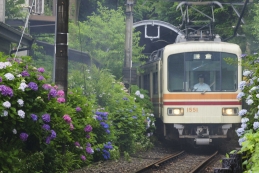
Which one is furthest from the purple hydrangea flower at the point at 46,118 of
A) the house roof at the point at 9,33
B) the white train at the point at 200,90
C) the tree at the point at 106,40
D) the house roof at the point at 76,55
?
the tree at the point at 106,40

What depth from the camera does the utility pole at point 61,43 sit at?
11.5 m

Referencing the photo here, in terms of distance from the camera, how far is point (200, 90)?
693 inches

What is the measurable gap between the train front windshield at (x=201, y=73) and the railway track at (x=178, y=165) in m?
1.84

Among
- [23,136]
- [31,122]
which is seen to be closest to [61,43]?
[31,122]

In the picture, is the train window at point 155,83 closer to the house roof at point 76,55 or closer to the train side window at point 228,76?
the train side window at point 228,76

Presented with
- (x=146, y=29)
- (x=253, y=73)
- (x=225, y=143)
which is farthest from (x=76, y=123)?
(x=146, y=29)

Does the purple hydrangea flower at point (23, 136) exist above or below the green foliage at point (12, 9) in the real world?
below

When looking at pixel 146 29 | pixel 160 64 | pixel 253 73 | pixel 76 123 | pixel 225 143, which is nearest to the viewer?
pixel 253 73

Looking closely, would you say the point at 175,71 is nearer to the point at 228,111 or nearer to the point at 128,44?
the point at 228,111

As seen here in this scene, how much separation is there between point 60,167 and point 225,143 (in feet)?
33.9

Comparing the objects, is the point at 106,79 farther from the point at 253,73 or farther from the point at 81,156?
the point at 253,73

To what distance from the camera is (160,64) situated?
1859 cm

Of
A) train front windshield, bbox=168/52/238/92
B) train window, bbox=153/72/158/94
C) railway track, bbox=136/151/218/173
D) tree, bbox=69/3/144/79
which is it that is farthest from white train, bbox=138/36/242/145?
tree, bbox=69/3/144/79

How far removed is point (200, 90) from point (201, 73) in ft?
1.55
